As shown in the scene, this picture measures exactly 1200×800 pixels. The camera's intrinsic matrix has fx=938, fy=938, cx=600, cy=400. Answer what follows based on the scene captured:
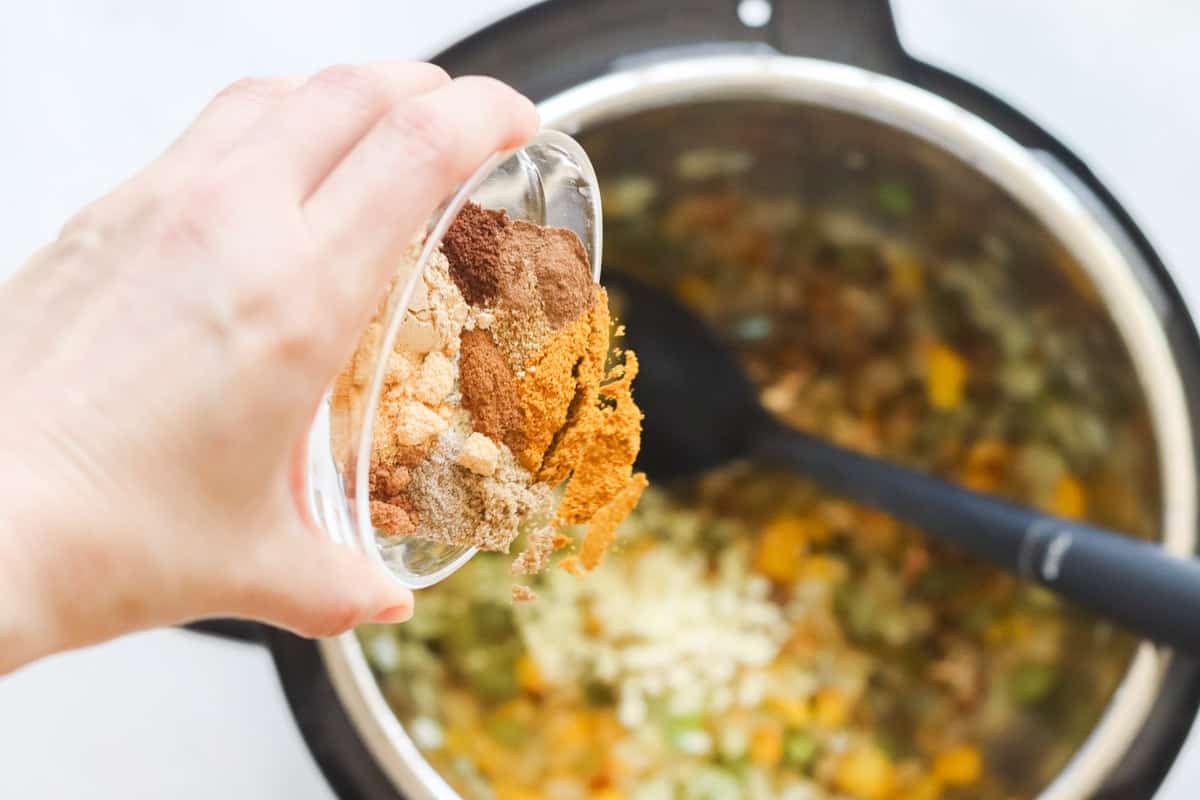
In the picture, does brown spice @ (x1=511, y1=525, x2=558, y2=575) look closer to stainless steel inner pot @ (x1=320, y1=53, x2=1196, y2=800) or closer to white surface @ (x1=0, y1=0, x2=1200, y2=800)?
stainless steel inner pot @ (x1=320, y1=53, x2=1196, y2=800)

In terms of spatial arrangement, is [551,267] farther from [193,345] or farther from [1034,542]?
[1034,542]

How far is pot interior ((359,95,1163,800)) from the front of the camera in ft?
2.18

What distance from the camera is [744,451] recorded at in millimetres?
825

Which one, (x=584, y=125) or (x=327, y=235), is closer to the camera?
(x=327, y=235)

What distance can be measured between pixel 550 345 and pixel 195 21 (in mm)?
486

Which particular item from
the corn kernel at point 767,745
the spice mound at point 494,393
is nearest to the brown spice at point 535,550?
the spice mound at point 494,393

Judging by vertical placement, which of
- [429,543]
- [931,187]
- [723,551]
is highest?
[931,187]

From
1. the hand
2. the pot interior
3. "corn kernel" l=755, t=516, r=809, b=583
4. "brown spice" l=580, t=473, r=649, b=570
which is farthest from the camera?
"corn kernel" l=755, t=516, r=809, b=583

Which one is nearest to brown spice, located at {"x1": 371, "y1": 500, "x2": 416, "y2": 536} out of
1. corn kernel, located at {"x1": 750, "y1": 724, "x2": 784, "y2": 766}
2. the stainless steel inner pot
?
the stainless steel inner pot

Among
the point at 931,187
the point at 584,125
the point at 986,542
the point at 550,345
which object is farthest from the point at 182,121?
the point at 986,542

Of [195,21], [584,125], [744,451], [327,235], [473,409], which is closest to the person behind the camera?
[327,235]

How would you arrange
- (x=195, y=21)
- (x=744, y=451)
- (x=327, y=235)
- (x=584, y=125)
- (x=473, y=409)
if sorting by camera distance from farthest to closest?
(x=744, y=451), (x=195, y=21), (x=584, y=125), (x=473, y=409), (x=327, y=235)

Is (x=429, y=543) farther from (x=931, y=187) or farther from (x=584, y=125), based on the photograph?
(x=931, y=187)

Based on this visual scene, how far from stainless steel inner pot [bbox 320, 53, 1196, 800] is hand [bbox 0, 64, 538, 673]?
260mm
